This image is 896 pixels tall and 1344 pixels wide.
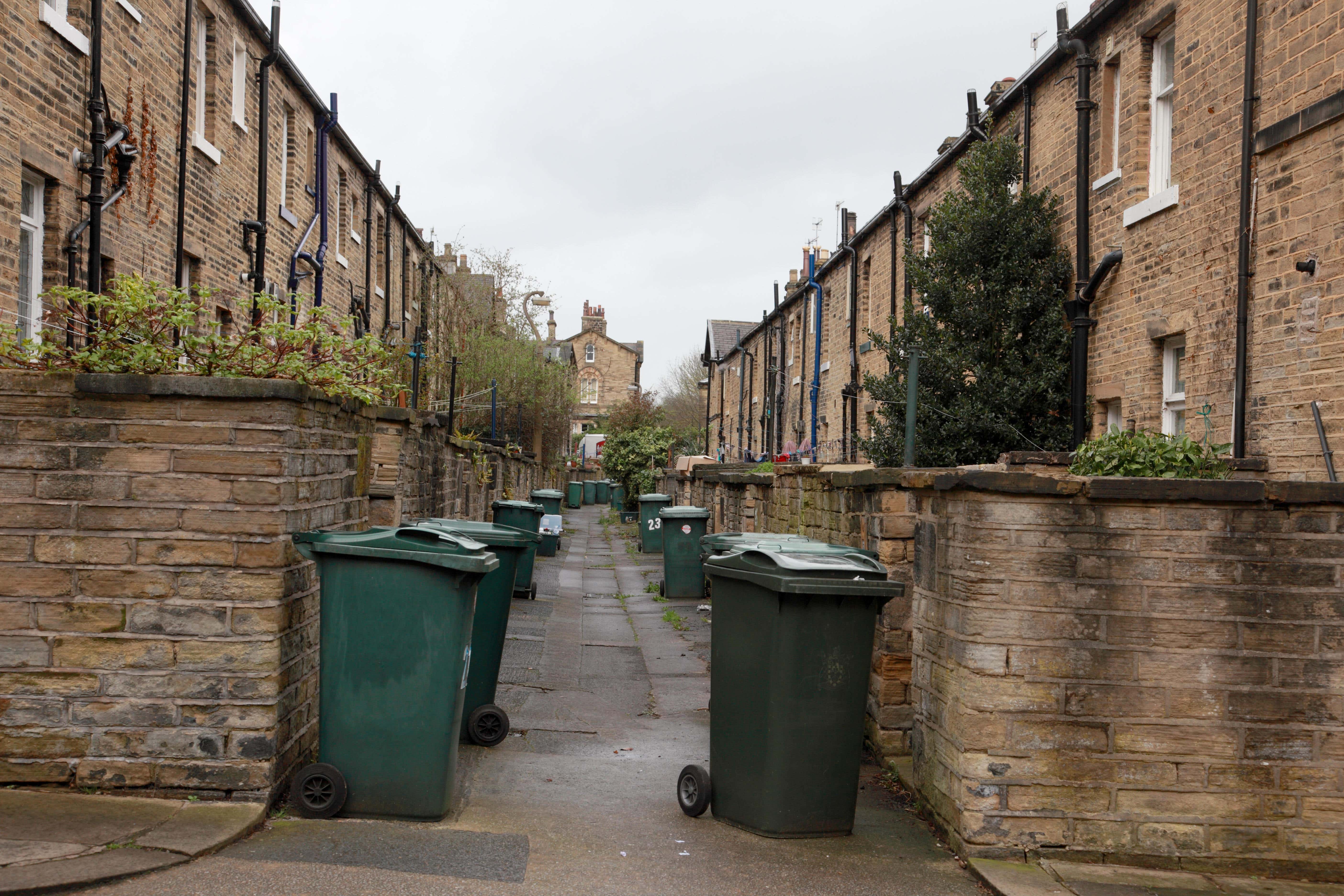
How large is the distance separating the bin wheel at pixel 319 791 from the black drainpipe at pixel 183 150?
27.8 ft

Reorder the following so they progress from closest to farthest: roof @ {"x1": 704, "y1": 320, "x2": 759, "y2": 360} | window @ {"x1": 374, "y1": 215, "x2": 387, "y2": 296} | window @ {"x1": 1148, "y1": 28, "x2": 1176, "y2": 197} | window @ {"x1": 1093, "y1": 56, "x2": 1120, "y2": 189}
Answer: window @ {"x1": 1148, "y1": 28, "x2": 1176, "y2": 197}
window @ {"x1": 1093, "y1": 56, "x2": 1120, "y2": 189}
window @ {"x1": 374, "y1": 215, "x2": 387, "y2": 296}
roof @ {"x1": 704, "y1": 320, "x2": 759, "y2": 360}

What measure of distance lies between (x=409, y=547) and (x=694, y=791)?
1778 mm

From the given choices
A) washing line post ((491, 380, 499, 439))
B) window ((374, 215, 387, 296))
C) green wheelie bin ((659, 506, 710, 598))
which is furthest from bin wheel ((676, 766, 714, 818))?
window ((374, 215, 387, 296))

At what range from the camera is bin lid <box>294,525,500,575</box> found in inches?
182

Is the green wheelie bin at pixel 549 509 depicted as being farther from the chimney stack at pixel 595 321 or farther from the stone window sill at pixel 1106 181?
the chimney stack at pixel 595 321

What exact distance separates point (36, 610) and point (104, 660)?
370mm

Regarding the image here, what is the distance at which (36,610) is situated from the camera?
15.3 ft

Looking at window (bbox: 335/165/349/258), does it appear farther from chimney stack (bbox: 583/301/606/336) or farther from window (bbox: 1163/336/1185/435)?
chimney stack (bbox: 583/301/606/336)

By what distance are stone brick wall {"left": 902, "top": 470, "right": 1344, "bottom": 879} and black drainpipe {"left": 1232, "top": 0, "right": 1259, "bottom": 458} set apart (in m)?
5.54

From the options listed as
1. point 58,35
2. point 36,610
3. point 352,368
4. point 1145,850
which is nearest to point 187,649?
point 36,610

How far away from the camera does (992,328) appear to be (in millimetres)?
13492

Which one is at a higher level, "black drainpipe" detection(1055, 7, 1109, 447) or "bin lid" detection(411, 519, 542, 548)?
"black drainpipe" detection(1055, 7, 1109, 447)

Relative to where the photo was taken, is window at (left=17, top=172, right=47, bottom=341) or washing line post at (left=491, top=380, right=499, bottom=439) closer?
window at (left=17, top=172, right=47, bottom=341)

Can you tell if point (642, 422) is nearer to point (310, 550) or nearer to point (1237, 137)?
point (1237, 137)
